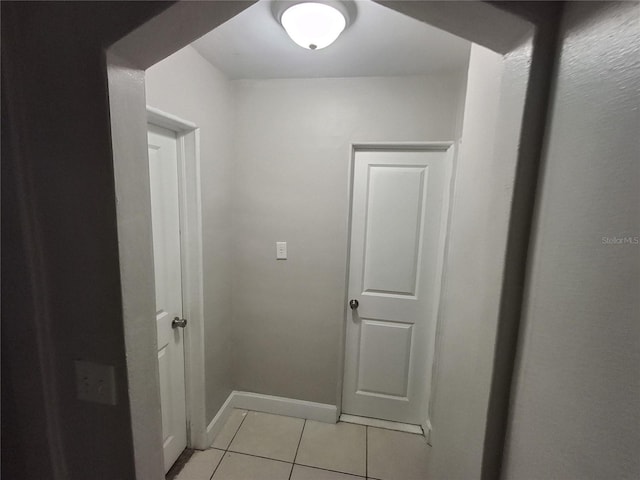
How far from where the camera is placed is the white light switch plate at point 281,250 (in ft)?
6.66

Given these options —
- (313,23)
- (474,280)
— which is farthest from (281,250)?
(474,280)

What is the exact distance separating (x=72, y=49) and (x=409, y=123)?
1651mm

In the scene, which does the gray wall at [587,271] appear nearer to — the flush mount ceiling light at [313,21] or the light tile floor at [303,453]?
the flush mount ceiling light at [313,21]

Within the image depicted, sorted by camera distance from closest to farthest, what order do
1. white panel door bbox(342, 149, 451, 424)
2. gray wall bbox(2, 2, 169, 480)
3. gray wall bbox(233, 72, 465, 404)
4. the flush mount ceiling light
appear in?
gray wall bbox(2, 2, 169, 480) < the flush mount ceiling light < gray wall bbox(233, 72, 465, 404) < white panel door bbox(342, 149, 451, 424)

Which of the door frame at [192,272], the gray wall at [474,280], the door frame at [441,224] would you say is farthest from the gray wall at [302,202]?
the gray wall at [474,280]

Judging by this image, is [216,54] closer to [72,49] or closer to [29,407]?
[72,49]

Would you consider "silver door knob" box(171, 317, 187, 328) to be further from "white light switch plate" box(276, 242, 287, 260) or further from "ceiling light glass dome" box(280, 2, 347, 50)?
"ceiling light glass dome" box(280, 2, 347, 50)

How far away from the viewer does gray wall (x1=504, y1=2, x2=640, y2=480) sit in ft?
1.28

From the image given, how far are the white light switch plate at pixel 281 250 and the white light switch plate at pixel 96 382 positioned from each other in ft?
4.40

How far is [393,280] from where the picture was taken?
2023mm

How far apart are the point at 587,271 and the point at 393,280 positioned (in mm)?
1590

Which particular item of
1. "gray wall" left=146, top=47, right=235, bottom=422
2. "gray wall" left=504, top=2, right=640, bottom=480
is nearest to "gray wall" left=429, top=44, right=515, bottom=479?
"gray wall" left=504, top=2, right=640, bottom=480

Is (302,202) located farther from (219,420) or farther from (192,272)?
(219,420)

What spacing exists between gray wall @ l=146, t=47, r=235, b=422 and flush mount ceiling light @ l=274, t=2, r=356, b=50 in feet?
2.00
